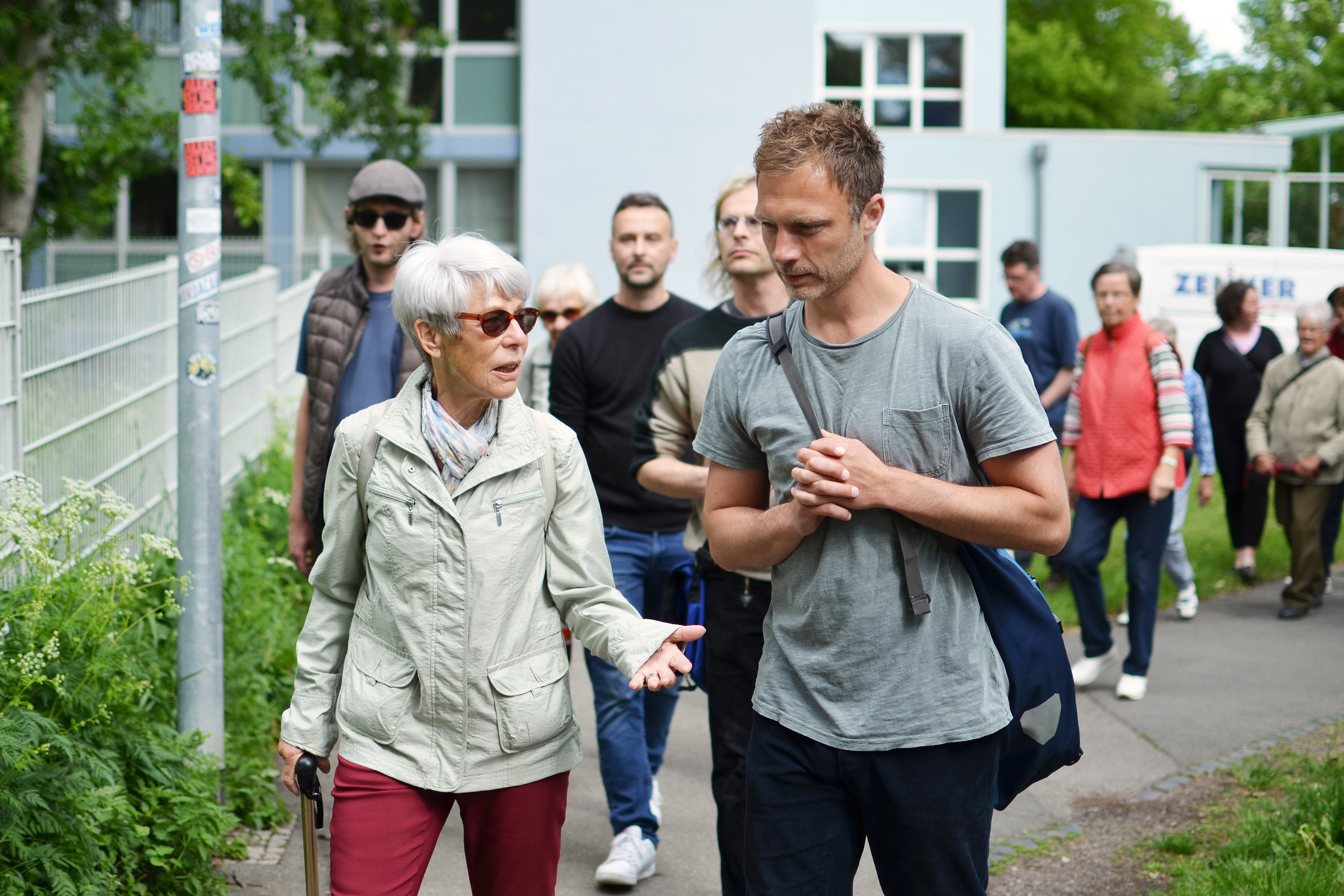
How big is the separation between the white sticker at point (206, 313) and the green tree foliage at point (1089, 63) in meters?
43.3

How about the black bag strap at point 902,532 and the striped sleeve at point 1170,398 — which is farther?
the striped sleeve at point 1170,398

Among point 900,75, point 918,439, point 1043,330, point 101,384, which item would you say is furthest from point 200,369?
point 900,75

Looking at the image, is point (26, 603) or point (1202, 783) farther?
point (1202, 783)

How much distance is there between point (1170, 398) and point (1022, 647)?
14.8ft

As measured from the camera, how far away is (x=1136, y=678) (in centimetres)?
714

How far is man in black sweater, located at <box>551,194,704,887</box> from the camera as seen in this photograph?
4844mm

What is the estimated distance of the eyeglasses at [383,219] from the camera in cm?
463

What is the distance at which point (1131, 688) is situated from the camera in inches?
279

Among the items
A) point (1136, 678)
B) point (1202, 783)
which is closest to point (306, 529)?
point (1202, 783)

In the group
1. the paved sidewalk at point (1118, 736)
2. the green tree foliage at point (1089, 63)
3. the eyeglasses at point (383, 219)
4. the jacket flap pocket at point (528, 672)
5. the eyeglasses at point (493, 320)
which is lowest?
the paved sidewalk at point (1118, 736)

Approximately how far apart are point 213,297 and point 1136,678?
4939 mm

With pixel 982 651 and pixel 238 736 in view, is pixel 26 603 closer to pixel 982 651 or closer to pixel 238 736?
pixel 238 736

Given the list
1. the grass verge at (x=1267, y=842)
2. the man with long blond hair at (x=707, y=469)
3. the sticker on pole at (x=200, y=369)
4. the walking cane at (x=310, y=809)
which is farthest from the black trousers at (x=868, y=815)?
the sticker on pole at (x=200, y=369)

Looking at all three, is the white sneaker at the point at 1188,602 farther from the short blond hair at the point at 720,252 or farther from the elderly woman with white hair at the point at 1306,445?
the short blond hair at the point at 720,252
